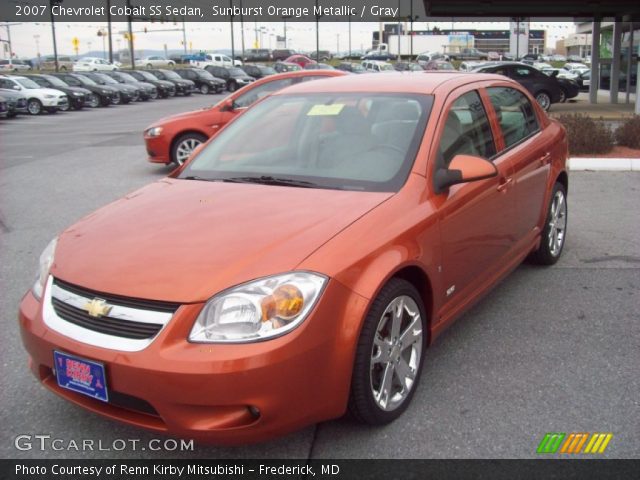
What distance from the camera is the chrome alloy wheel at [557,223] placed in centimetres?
531

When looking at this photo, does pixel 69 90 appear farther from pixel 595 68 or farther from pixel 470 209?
pixel 470 209

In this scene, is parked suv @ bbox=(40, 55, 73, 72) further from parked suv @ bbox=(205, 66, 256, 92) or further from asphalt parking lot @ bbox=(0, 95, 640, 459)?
asphalt parking lot @ bbox=(0, 95, 640, 459)

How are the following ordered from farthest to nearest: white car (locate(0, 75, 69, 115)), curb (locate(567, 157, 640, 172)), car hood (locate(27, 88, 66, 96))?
car hood (locate(27, 88, 66, 96))
white car (locate(0, 75, 69, 115))
curb (locate(567, 157, 640, 172))

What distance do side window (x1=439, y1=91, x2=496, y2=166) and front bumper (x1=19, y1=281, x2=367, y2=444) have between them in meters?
1.43

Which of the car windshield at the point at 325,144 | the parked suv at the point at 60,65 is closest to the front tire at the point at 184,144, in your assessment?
the car windshield at the point at 325,144

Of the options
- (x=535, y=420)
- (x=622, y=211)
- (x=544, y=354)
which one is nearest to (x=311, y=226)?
(x=535, y=420)

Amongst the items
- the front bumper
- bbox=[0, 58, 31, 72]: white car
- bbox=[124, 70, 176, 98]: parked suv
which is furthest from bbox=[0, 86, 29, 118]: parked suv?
bbox=[0, 58, 31, 72]: white car

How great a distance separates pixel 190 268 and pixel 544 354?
2258 mm

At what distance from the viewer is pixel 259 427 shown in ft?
8.35

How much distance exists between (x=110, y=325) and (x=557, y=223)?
13.4 feet

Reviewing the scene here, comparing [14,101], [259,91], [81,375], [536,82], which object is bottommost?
[81,375]

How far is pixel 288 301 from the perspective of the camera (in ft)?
8.45

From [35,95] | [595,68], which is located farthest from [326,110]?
[35,95]

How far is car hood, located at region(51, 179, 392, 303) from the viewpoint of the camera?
264cm
